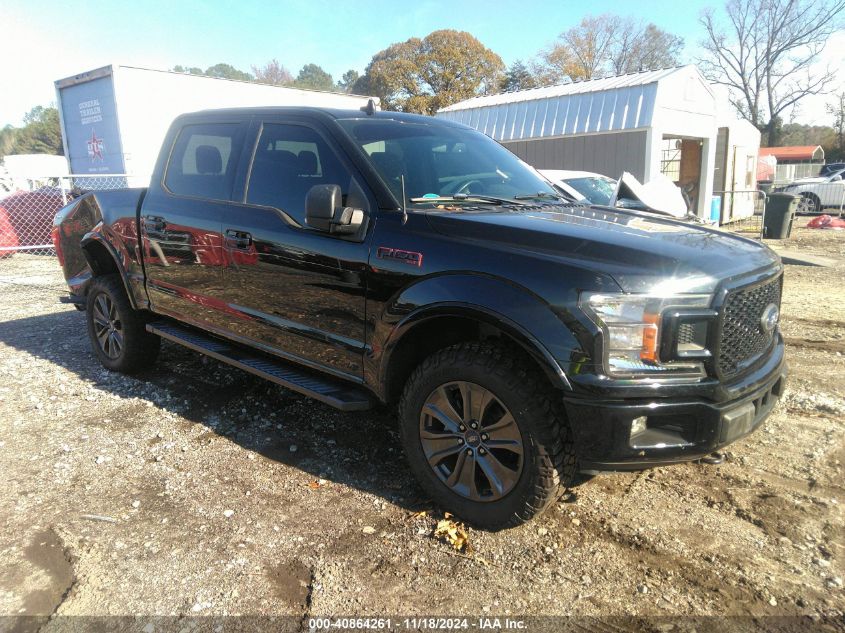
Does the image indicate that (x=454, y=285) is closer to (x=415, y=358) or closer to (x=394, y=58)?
(x=415, y=358)

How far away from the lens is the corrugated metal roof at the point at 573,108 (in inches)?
614

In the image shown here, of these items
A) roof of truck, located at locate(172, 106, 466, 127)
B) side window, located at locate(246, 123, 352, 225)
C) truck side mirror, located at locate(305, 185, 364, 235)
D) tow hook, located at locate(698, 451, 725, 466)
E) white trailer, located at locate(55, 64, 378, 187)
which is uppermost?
white trailer, located at locate(55, 64, 378, 187)

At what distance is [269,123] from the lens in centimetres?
393

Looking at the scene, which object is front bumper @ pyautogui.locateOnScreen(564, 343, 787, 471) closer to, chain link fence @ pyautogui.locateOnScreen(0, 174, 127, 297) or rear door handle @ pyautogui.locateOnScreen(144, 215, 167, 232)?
rear door handle @ pyautogui.locateOnScreen(144, 215, 167, 232)

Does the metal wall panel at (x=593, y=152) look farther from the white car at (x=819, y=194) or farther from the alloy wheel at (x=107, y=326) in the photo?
the alloy wheel at (x=107, y=326)

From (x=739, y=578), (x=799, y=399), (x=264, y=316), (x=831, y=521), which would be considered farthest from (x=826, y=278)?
(x=264, y=316)

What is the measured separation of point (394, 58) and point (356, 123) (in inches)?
1860

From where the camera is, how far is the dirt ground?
99.9 inches

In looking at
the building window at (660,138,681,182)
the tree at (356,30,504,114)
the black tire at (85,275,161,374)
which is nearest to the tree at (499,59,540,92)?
the tree at (356,30,504,114)

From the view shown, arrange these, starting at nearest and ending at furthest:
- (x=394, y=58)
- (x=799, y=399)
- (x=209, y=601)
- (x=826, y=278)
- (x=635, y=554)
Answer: (x=209, y=601)
(x=635, y=554)
(x=799, y=399)
(x=826, y=278)
(x=394, y=58)

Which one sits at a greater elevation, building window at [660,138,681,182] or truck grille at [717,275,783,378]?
building window at [660,138,681,182]

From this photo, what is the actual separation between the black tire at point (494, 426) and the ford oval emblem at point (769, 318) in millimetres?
1072

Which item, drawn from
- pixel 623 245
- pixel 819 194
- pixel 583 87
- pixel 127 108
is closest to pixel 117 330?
pixel 623 245

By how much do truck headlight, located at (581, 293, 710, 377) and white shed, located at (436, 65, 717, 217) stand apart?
47.1ft
